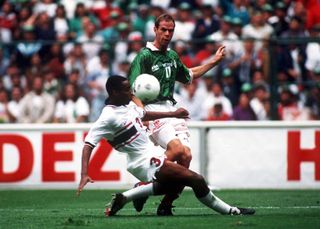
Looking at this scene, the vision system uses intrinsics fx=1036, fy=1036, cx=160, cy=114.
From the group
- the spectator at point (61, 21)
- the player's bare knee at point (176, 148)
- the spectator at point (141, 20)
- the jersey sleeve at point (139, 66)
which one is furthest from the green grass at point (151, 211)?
the spectator at point (61, 21)

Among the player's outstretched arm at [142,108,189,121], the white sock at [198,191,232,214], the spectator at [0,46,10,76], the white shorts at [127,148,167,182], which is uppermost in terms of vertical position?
the spectator at [0,46,10,76]

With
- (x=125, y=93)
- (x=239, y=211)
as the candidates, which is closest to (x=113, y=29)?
(x=125, y=93)

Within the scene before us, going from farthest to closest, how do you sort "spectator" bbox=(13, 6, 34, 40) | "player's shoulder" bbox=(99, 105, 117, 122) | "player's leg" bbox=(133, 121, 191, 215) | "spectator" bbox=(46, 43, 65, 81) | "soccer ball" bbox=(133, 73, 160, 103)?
1. "spectator" bbox=(13, 6, 34, 40)
2. "spectator" bbox=(46, 43, 65, 81)
3. "player's leg" bbox=(133, 121, 191, 215)
4. "soccer ball" bbox=(133, 73, 160, 103)
5. "player's shoulder" bbox=(99, 105, 117, 122)

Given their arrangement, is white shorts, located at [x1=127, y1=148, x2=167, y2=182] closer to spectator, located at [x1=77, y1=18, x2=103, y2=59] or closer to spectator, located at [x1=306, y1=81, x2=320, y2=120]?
spectator, located at [x1=306, y1=81, x2=320, y2=120]

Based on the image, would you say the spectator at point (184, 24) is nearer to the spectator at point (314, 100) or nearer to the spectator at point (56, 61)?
the spectator at point (56, 61)

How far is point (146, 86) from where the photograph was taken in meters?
11.7

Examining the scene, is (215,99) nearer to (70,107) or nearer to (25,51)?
(70,107)

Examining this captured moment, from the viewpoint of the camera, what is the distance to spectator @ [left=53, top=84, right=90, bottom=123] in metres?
18.5

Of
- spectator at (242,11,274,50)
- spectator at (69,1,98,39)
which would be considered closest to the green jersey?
spectator at (242,11,274,50)

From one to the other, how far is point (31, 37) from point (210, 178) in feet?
19.9

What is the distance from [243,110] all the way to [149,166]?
296 inches

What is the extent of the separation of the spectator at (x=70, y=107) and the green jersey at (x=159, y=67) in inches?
241

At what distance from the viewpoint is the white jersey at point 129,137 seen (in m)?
11.0

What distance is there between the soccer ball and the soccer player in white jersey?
1.96 ft
